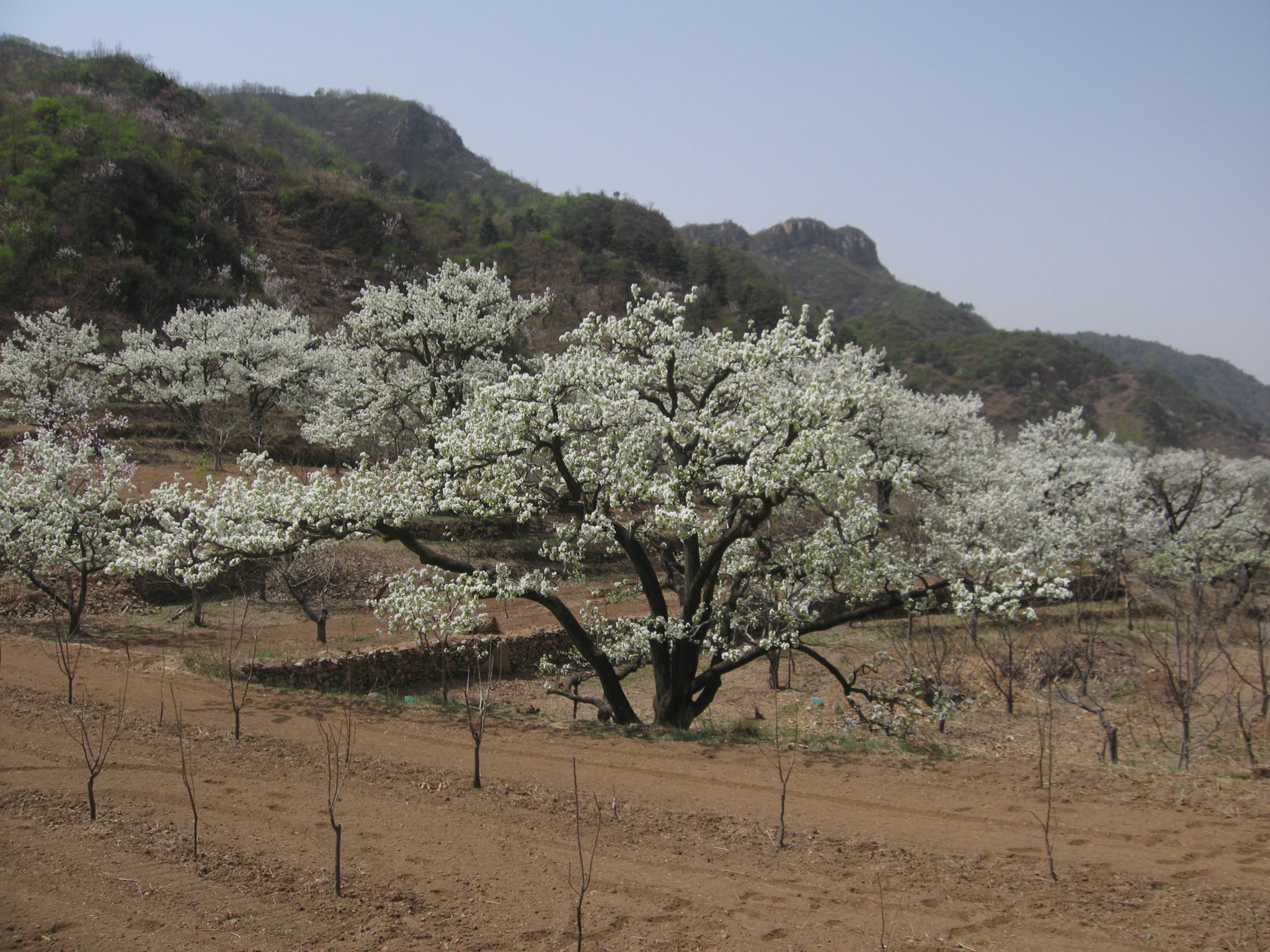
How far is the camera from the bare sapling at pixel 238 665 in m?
9.45

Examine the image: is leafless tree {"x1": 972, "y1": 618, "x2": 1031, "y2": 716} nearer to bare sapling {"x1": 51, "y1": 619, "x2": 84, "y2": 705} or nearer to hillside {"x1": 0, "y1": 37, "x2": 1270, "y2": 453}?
bare sapling {"x1": 51, "y1": 619, "x2": 84, "y2": 705}

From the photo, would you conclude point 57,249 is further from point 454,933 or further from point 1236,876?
point 1236,876

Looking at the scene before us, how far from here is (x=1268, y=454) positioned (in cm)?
8081

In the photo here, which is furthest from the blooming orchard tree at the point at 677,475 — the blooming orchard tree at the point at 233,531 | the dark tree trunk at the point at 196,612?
the dark tree trunk at the point at 196,612

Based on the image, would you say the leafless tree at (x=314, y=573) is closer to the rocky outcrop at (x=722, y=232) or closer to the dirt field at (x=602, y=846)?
the dirt field at (x=602, y=846)

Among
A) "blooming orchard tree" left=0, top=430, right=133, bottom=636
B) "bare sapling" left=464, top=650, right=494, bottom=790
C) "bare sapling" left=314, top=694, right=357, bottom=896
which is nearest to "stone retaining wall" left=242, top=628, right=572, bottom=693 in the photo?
"bare sapling" left=464, top=650, right=494, bottom=790

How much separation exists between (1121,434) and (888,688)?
81.3 m

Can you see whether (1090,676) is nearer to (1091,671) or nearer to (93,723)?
(1091,671)

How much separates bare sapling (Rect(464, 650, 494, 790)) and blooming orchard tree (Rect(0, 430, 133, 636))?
27.2ft

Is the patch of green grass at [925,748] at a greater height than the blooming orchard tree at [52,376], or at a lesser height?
lesser

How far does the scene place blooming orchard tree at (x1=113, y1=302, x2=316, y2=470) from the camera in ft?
103

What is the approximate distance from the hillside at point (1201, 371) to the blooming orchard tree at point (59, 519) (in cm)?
14918

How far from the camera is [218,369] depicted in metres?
34.7

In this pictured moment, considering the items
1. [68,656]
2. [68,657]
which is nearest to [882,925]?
[68,657]
